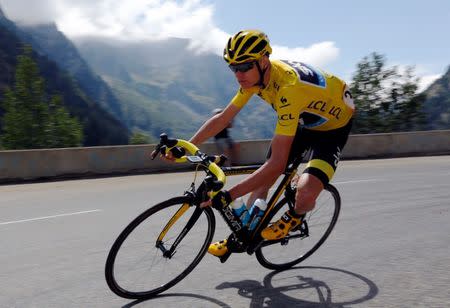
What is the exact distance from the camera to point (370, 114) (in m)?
25.4

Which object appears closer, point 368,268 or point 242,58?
point 242,58

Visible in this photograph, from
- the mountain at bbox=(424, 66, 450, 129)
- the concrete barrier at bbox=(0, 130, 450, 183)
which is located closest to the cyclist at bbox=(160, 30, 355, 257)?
the concrete barrier at bbox=(0, 130, 450, 183)

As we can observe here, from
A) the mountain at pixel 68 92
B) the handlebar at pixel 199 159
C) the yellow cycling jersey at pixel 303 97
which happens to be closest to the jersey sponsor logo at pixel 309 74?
the yellow cycling jersey at pixel 303 97

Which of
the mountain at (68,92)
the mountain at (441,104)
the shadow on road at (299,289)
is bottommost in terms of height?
the shadow on road at (299,289)

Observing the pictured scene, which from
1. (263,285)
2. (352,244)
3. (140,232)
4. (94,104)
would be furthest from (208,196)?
(94,104)

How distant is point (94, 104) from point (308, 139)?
12585 centimetres

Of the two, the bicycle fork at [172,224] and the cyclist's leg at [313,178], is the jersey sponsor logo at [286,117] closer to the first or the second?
the cyclist's leg at [313,178]

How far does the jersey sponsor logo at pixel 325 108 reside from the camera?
3.90 m

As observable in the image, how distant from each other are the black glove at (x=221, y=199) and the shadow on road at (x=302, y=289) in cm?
69

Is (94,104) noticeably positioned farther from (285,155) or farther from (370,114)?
(285,155)

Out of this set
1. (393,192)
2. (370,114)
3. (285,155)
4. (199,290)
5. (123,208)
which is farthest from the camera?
(370,114)

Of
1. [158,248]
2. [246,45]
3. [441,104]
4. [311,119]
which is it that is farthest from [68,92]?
[246,45]

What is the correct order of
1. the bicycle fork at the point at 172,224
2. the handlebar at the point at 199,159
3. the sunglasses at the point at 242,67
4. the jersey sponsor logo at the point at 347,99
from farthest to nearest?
the jersey sponsor logo at the point at 347,99 → the bicycle fork at the point at 172,224 → the sunglasses at the point at 242,67 → the handlebar at the point at 199,159

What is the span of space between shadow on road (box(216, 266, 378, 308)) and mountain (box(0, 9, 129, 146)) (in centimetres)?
9380
